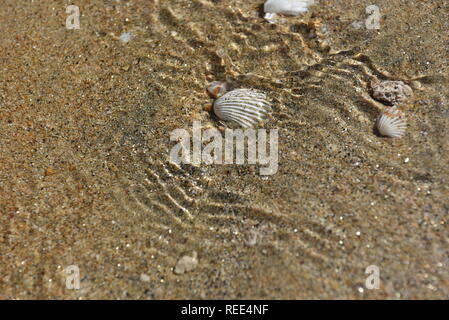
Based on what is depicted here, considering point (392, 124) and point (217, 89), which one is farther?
point (217, 89)

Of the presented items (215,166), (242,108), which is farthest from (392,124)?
(215,166)

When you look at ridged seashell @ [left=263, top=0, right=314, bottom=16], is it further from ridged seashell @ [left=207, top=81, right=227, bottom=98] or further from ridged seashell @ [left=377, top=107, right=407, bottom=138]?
ridged seashell @ [left=377, top=107, right=407, bottom=138]

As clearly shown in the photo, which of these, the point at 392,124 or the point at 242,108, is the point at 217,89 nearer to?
the point at 242,108

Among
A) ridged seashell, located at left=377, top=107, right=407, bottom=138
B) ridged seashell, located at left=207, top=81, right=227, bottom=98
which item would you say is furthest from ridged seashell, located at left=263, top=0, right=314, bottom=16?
ridged seashell, located at left=377, top=107, right=407, bottom=138
